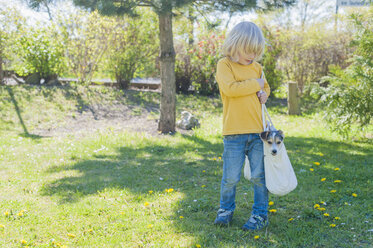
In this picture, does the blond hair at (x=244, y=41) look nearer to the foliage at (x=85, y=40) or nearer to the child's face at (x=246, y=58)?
the child's face at (x=246, y=58)

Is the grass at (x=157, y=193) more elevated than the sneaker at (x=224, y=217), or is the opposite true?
the sneaker at (x=224, y=217)

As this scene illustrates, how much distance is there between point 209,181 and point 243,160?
5.04 ft

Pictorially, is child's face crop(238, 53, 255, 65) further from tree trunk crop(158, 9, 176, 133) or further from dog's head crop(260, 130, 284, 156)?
tree trunk crop(158, 9, 176, 133)

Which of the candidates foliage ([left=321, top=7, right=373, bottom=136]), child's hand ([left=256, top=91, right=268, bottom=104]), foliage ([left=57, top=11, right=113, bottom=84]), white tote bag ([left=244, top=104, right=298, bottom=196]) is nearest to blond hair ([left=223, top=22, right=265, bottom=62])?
child's hand ([left=256, top=91, right=268, bottom=104])

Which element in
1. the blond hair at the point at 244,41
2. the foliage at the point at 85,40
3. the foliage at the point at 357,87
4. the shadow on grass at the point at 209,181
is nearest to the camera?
the blond hair at the point at 244,41

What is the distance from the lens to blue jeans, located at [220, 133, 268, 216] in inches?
111

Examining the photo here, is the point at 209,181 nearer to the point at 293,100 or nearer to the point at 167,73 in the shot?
the point at 167,73

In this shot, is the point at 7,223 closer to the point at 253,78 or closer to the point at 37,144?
the point at 253,78

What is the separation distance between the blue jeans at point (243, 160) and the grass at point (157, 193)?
28 centimetres

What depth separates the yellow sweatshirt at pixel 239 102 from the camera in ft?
9.06

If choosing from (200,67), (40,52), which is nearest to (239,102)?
(40,52)

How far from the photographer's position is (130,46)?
460 inches

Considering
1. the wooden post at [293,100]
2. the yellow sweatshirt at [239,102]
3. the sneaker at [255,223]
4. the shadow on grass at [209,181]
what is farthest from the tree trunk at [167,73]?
the sneaker at [255,223]

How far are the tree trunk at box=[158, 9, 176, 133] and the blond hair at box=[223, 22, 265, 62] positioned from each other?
430 centimetres
